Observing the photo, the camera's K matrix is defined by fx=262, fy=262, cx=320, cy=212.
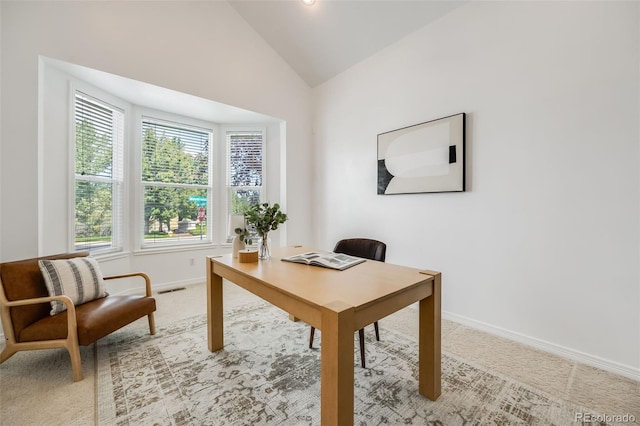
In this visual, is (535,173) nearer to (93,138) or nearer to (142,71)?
(142,71)

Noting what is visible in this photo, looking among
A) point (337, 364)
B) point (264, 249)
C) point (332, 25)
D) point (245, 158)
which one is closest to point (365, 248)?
point (264, 249)

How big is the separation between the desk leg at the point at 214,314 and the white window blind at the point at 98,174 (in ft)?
6.45

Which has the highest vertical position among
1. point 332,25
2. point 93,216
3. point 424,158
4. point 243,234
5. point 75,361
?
point 332,25

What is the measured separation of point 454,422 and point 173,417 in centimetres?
149

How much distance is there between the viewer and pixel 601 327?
186cm

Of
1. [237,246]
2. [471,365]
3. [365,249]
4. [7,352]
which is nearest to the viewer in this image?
[7,352]

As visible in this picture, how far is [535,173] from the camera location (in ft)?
6.97

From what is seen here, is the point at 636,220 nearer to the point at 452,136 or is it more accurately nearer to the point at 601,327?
the point at 601,327

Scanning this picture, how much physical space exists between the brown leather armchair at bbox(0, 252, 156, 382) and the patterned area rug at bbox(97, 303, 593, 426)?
28 centimetres

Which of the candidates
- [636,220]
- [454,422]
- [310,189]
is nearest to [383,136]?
[310,189]

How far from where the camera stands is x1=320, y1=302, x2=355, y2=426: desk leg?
3.41ft

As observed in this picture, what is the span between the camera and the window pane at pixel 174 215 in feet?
12.1

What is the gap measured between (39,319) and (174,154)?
2559 mm

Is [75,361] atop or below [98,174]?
below
